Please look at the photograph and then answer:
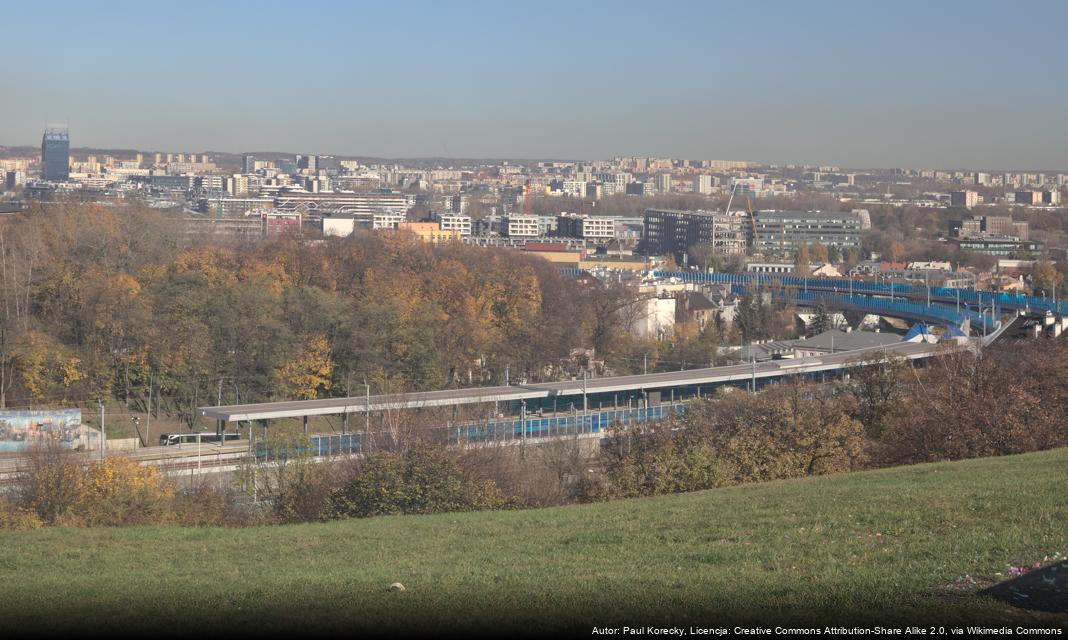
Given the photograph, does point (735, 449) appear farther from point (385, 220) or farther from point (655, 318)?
point (385, 220)

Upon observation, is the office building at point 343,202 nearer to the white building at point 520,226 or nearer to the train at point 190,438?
the white building at point 520,226

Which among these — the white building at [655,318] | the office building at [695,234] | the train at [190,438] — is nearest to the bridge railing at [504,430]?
the train at [190,438]

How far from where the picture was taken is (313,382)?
27.2 m

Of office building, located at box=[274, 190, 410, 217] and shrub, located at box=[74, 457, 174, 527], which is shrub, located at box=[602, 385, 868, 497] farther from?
office building, located at box=[274, 190, 410, 217]

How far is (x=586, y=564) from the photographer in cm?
767

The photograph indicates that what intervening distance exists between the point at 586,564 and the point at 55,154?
138m

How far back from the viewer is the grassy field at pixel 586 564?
614 cm

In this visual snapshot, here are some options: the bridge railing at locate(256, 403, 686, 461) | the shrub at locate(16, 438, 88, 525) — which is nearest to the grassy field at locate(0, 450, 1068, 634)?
the shrub at locate(16, 438, 88, 525)

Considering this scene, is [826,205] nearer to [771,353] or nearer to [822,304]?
[822,304]

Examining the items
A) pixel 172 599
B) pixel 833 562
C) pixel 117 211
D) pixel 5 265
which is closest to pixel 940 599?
pixel 833 562

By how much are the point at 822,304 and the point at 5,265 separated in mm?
32067

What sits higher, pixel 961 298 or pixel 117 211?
pixel 117 211

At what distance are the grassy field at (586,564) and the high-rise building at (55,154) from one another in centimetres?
13146

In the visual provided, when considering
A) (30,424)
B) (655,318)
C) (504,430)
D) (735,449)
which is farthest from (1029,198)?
(735,449)
